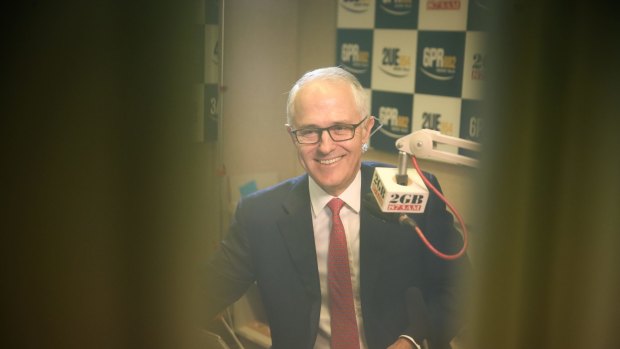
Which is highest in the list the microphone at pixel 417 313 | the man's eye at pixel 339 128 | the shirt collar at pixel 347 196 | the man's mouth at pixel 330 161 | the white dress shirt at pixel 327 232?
the man's eye at pixel 339 128

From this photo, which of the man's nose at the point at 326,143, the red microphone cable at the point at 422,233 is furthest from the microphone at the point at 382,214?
the man's nose at the point at 326,143

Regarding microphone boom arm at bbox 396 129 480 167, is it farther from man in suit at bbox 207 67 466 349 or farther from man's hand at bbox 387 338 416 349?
man's hand at bbox 387 338 416 349

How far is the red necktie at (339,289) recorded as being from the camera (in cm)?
104

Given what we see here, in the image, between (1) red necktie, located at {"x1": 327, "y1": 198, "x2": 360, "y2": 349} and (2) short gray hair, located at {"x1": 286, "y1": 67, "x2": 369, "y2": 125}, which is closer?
(2) short gray hair, located at {"x1": 286, "y1": 67, "x2": 369, "y2": 125}

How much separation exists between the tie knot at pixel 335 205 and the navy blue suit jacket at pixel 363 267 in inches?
1.6

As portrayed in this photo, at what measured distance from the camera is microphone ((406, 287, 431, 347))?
1080 mm

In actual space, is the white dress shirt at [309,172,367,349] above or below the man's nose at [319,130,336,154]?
below

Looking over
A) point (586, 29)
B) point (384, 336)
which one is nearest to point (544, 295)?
point (384, 336)

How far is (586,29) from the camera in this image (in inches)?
39.3

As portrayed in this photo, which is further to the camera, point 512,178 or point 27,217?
point 512,178

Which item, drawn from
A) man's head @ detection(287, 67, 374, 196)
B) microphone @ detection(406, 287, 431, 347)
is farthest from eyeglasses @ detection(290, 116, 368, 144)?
microphone @ detection(406, 287, 431, 347)

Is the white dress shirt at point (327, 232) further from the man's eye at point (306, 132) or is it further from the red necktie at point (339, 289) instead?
the man's eye at point (306, 132)

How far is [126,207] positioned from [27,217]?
0.09 m

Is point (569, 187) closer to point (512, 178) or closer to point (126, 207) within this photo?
point (512, 178)
